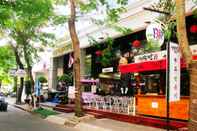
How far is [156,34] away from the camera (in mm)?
17125

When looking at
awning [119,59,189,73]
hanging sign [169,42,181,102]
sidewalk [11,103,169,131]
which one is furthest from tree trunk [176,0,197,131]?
awning [119,59,189,73]

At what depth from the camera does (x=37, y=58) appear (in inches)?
1473

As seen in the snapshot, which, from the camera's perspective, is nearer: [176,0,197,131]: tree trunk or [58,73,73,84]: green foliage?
[176,0,197,131]: tree trunk

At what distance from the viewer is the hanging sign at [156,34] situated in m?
17.1

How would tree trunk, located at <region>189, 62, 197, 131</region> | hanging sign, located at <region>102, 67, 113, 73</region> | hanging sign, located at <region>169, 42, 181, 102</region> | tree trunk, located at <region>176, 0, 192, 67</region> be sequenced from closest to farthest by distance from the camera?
tree trunk, located at <region>189, 62, 197, 131</region>, tree trunk, located at <region>176, 0, 192, 67</region>, hanging sign, located at <region>169, 42, 181, 102</region>, hanging sign, located at <region>102, 67, 113, 73</region>

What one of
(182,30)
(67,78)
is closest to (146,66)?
(182,30)

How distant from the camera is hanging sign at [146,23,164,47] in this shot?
56.1ft

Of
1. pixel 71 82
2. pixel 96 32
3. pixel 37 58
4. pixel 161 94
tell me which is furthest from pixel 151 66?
pixel 71 82

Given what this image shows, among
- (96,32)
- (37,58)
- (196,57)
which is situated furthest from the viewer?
(37,58)

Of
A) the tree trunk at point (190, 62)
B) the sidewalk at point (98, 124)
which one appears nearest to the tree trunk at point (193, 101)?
the tree trunk at point (190, 62)

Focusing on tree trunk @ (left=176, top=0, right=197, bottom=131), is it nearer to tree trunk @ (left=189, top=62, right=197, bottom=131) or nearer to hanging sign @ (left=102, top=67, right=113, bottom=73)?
tree trunk @ (left=189, top=62, right=197, bottom=131)

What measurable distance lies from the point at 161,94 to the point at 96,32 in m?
14.8

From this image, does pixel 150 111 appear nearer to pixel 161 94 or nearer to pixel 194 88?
pixel 161 94

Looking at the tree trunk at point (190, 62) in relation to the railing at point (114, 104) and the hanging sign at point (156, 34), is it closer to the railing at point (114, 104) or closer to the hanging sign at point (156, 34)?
the hanging sign at point (156, 34)
